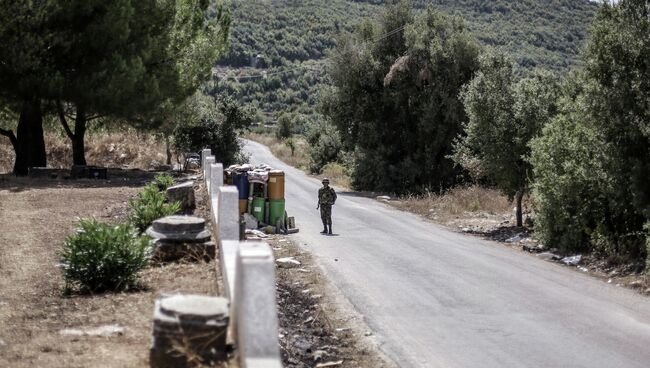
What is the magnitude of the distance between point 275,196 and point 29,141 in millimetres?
15332

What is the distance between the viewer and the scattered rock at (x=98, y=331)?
744 cm

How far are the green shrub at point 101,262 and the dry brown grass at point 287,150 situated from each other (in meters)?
46.7

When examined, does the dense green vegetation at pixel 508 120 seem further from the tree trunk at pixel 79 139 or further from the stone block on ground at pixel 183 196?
the tree trunk at pixel 79 139

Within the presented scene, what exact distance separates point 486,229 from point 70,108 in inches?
760

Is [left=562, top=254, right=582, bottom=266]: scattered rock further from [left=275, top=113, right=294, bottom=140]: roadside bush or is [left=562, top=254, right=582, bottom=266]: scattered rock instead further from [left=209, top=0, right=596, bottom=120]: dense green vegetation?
[left=209, top=0, right=596, bottom=120]: dense green vegetation

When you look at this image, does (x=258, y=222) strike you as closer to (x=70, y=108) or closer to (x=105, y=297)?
(x=105, y=297)

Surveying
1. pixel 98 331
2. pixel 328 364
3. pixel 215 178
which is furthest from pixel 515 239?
pixel 98 331

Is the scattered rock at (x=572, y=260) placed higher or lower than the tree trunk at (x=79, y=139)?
lower

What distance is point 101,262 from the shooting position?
372 inches

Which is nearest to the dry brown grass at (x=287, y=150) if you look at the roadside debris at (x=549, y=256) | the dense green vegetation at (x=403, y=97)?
the dense green vegetation at (x=403, y=97)

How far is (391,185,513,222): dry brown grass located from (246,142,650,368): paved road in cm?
714

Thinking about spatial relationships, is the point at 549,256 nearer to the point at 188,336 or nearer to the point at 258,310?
the point at 188,336

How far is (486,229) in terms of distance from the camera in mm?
23188

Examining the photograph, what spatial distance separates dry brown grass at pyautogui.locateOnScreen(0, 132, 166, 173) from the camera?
1607 inches
